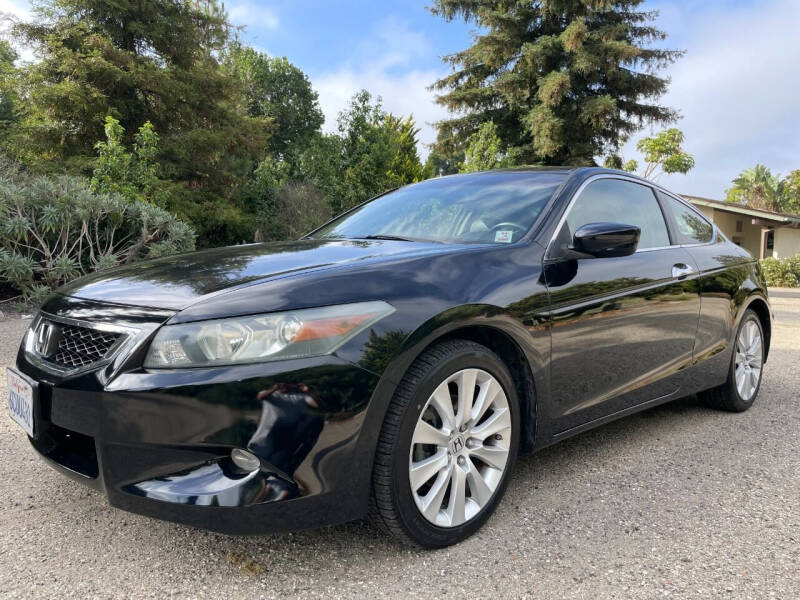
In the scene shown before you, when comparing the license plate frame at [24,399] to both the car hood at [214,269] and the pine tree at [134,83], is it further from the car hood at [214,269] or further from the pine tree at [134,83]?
the pine tree at [134,83]

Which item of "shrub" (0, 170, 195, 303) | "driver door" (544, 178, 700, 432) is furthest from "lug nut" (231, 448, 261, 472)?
"shrub" (0, 170, 195, 303)

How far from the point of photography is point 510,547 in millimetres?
2238

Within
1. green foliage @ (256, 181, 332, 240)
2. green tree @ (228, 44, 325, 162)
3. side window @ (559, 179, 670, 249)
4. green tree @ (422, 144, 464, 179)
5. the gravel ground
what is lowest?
the gravel ground

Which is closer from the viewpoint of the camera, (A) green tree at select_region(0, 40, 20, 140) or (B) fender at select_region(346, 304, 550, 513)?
(B) fender at select_region(346, 304, 550, 513)

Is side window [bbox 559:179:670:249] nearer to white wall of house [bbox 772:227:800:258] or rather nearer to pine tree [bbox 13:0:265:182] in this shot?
pine tree [bbox 13:0:265:182]

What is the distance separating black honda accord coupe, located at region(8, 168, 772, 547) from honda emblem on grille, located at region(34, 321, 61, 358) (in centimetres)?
1

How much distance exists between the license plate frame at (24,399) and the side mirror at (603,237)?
7.16 feet

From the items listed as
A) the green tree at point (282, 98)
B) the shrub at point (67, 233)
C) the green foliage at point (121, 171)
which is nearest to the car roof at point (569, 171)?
the shrub at point (67, 233)

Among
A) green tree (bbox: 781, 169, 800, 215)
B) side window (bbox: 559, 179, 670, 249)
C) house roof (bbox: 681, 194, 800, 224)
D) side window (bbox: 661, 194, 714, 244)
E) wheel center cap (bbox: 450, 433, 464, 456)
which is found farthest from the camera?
green tree (bbox: 781, 169, 800, 215)

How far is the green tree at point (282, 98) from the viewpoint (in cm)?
3606

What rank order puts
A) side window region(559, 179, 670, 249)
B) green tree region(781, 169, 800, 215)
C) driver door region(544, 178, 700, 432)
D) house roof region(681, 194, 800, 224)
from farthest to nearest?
green tree region(781, 169, 800, 215), house roof region(681, 194, 800, 224), side window region(559, 179, 670, 249), driver door region(544, 178, 700, 432)

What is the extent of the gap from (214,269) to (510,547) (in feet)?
4.96

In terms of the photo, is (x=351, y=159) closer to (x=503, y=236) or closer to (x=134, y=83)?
(x=134, y=83)

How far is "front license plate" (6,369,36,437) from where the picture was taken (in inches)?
83.4
